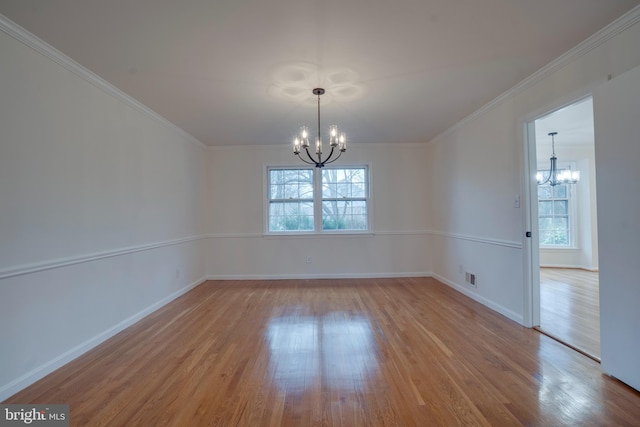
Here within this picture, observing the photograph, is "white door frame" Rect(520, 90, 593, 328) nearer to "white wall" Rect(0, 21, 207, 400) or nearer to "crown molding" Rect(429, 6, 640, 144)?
"crown molding" Rect(429, 6, 640, 144)

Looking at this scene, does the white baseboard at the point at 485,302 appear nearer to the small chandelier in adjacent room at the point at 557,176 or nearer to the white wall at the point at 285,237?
the white wall at the point at 285,237

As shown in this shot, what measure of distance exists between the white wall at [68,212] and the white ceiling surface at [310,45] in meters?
0.32

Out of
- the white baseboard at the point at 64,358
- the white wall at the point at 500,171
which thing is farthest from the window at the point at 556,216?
the white baseboard at the point at 64,358

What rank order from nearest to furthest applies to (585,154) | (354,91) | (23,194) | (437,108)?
(23,194) → (354,91) → (437,108) → (585,154)

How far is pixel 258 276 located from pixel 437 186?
11.6 ft

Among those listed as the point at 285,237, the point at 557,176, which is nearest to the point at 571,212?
the point at 557,176

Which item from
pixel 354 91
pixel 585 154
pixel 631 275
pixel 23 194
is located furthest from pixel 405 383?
pixel 585 154

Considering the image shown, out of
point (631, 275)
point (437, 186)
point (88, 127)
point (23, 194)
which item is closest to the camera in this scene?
point (631, 275)

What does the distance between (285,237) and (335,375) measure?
3.32 meters

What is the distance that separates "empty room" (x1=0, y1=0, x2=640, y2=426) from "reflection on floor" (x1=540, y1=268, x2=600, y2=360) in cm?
4

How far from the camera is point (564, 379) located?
78.3 inches

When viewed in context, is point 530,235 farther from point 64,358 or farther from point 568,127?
point 64,358

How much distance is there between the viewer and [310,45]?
222 centimetres

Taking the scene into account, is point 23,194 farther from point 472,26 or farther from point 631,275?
point 631,275
